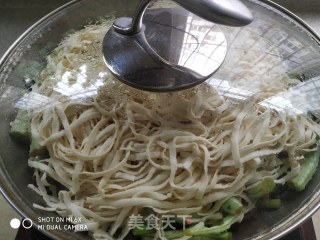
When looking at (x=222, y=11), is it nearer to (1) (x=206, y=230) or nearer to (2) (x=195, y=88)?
(2) (x=195, y=88)

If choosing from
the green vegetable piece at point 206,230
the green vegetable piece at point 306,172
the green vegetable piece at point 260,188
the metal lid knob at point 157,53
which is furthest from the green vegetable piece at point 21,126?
the green vegetable piece at point 306,172

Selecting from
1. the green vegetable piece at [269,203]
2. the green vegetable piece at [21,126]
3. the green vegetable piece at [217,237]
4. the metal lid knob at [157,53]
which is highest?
the metal lid knob at [157,53]

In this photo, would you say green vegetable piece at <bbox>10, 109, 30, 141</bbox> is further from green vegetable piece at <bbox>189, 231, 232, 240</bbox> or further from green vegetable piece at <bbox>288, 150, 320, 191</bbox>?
green vegetable piece at <bbox>288, 150, 320, 191</bbox>

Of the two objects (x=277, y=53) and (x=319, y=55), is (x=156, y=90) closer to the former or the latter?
(x=277, y=53)

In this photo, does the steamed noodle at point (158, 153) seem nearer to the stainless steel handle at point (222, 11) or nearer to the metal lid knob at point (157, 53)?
the metal lid knob at point (157, 53)

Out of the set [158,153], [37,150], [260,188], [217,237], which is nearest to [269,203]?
[260,188]

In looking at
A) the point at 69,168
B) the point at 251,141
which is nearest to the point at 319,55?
the point at 251,141

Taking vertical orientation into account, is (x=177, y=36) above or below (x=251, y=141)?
above
